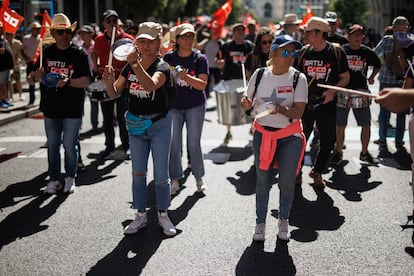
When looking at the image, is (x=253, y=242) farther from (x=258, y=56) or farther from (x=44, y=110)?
(x=258, y=56)

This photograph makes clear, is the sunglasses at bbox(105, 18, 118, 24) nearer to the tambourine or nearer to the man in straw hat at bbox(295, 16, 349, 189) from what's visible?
the man in straw hat at bbox(295, 16, 349, 189)

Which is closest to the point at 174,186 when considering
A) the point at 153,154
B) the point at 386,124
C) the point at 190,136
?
the point at 190,136

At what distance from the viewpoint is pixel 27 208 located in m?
5.73

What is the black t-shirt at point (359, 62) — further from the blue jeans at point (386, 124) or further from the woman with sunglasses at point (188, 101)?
the woman with sunglasses at point (188, 101)

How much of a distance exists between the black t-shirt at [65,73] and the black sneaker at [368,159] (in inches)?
168

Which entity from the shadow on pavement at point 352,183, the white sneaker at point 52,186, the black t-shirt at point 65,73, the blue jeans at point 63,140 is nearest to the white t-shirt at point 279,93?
the shadow on pavement at point 352,183

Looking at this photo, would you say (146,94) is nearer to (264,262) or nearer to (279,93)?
(279,93)

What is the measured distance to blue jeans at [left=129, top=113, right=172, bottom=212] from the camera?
15.8ft

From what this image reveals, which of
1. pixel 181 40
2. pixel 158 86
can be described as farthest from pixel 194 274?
pixel 181 40

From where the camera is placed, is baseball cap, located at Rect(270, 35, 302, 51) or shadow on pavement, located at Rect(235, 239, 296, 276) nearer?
shadow on pavement, located at Rect(235, 239, 296, 276)

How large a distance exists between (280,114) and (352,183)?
2.72 metres

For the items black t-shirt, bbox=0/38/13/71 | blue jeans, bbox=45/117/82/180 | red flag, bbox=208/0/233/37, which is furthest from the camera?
red flag, bbox=208/0/233/37

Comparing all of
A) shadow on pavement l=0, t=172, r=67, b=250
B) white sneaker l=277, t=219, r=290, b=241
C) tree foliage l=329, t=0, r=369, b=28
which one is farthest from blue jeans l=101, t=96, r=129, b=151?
tree foliage l=329, t=0, r=369, b=28

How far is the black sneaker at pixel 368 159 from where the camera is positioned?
307 inches
